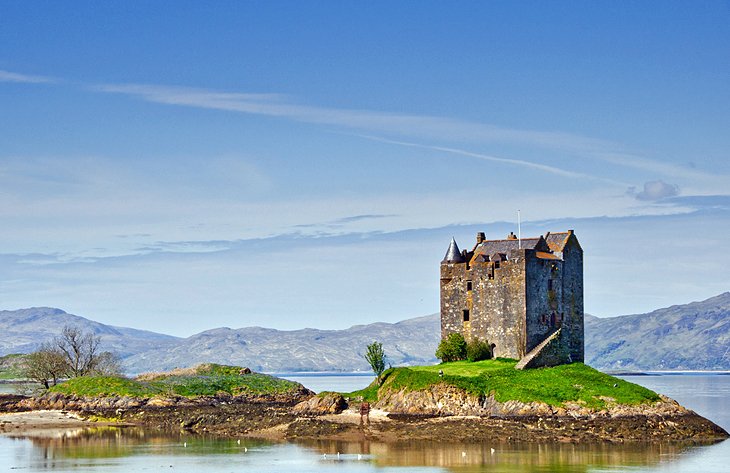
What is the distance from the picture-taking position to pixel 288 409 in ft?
278

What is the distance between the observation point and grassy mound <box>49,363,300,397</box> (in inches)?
3745

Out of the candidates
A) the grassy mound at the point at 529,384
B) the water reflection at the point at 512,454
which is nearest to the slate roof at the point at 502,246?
the grassy mound at the point at 529,384

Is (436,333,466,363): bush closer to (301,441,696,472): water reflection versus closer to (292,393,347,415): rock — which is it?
(292,393,347,415): rock

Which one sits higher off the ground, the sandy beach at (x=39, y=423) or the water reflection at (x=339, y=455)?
the sandy beach at (x=39, y=423)

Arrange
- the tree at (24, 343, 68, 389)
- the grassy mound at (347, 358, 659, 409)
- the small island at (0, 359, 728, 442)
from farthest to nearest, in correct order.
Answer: the tree at (24, 343, 68, 389) < the grassy mound at (347, 358, 659, 409) < the small island at (0, 359, 728, 442)

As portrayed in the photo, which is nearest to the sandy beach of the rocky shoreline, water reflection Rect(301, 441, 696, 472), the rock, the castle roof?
the rocky shoreline

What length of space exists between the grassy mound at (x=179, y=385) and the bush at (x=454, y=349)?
2202cm

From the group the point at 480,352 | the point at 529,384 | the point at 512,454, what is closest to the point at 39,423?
the point at 480,352

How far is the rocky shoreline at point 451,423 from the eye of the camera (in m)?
70.4

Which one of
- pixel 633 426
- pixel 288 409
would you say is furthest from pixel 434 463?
pixel 288 409

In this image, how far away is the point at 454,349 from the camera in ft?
284

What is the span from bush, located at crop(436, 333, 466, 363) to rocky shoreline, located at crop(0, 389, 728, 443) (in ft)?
34.2

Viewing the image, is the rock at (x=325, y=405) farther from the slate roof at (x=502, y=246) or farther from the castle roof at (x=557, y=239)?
the castle roof at (x=557, y=239)

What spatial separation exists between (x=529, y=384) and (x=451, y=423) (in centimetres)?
626
